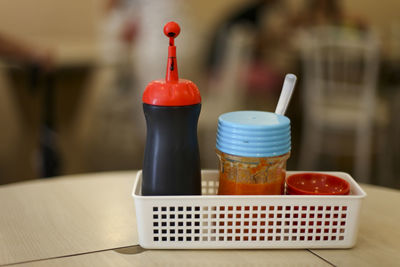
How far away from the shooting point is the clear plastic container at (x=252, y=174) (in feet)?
2.36

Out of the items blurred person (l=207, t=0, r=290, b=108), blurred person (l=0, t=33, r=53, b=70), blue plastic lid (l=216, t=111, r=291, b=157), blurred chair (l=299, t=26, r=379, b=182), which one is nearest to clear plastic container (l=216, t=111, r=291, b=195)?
blue plastic lid (l=216, t=111, r=291, b=157)

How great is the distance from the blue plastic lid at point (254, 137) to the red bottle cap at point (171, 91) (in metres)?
0.07

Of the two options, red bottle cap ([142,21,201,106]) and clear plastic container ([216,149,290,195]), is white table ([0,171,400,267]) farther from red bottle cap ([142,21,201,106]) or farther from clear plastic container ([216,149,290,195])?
red bottle cap ([142,21,201,106])

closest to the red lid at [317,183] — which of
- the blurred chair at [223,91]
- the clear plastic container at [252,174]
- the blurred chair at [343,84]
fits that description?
the clear plastic container at [252,174]

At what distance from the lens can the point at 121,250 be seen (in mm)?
739

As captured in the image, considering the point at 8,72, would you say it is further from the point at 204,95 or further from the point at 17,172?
the point at 204,95

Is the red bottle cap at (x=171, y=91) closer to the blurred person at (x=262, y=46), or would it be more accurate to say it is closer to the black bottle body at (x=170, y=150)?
the black bottle body at (x=170, y=150)

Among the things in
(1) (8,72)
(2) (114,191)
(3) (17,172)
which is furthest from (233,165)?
(1) (8,72)

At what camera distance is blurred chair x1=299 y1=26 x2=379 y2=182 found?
8.93 ft

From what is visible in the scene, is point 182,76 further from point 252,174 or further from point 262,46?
point 252,174

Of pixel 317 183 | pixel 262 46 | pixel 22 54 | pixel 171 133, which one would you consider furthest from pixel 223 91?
pixel 171 133

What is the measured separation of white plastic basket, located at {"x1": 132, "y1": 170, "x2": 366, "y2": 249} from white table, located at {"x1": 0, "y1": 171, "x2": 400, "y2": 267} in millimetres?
16

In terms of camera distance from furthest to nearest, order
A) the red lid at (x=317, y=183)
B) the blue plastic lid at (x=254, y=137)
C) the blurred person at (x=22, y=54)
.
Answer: the blurred person at (x=22, y=54) → the red lid at (x=317, y=183) → the blue plastic lid at (x=254, y=137)

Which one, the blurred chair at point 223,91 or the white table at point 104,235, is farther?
the blurred chair at point 223,91
